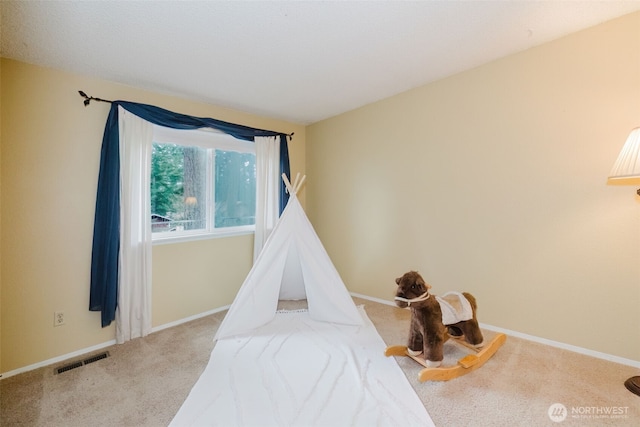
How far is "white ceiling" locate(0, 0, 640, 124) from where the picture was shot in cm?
168

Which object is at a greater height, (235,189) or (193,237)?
(235,189)

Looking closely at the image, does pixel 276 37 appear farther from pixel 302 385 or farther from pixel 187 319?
pixel 187 319

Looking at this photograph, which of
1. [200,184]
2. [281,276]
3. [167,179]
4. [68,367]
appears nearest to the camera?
[68,367]

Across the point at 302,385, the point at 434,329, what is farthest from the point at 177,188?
the point at 434,329

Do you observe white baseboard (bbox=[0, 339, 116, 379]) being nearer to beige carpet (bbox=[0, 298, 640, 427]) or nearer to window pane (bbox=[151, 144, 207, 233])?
beige carpet (bbox=[0, 298, 640, 427])

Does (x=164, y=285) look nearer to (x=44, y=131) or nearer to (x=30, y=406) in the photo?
(x=30, y=406)

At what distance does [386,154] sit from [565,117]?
5.13 ft

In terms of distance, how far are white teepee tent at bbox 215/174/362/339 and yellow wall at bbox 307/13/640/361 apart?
879 millimetres

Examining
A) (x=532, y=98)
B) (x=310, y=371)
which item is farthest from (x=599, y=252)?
(x=310, y=371)

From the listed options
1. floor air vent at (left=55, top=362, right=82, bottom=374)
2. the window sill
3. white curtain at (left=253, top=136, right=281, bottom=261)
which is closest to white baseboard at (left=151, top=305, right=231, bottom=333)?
floor air vent at (left=55, top=362, right=82, bottom=374)

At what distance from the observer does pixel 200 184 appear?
3.16 m

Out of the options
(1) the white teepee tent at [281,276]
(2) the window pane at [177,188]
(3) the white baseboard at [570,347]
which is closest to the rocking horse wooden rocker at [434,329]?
(3) the white baseboard at [570,347]

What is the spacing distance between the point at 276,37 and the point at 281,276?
196 centimetres

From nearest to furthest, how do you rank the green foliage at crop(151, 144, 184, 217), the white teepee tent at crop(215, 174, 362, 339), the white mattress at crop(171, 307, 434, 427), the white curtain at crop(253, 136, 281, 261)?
the white mattress at crop(171, 307, 434, 427)
the white teepee tent at crop(215, 174, 362, 339)
the green foliage at crop(151, 144, 184, 217)
the white curtain at crop(253, 136, 281, 261)
